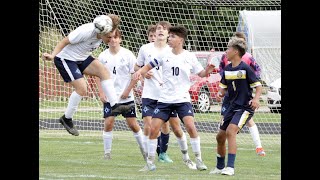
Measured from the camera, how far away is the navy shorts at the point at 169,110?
1194 centimetres

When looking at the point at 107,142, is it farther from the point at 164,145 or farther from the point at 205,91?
the point at 205,91

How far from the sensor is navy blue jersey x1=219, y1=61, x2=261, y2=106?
11.6 metres

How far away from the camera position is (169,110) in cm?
1202

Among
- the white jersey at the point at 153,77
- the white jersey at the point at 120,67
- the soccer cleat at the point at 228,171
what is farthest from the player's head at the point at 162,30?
the soccer cleat at the point at 228,171

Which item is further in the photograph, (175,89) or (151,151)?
(175,89)

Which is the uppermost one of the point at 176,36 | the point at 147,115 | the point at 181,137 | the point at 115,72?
the point at 176,36

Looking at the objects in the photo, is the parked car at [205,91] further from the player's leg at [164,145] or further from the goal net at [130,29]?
the player's leg at [164,145]

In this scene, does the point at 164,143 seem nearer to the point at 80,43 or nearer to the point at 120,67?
the point at 120,67

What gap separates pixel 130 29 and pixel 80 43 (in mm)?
6780

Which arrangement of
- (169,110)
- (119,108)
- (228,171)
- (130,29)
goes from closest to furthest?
(228,171) < (169,110) < (119,108) < (130,29)

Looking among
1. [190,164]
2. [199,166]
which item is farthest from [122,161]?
[199,166]

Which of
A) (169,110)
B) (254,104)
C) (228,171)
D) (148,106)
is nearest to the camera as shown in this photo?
(228,171)

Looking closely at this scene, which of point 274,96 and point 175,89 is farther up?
point 175,89

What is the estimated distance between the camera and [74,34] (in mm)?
12141
